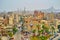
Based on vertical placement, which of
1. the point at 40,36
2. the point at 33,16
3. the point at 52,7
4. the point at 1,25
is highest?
the point at 52,7

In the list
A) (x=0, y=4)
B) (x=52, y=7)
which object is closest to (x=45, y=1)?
(x=52, y=7)

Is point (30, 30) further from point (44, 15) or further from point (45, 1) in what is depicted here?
point (45, 1)

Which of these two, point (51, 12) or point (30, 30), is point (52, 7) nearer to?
point (51, 12)

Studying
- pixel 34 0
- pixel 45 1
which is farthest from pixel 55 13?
pixel 34 0

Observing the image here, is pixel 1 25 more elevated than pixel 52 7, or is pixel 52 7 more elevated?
pixel 52 7

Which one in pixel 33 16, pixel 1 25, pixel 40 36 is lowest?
pixel 40 36

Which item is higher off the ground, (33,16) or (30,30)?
(33,16)
